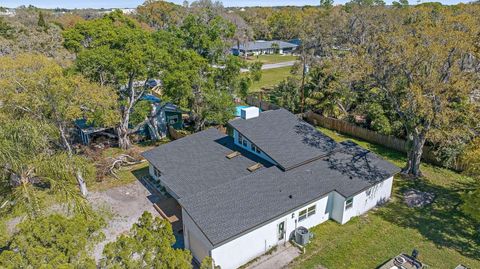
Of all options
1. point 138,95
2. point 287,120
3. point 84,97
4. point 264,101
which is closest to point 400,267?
point 287,120

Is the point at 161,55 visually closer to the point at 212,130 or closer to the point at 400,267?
the point at 212,130

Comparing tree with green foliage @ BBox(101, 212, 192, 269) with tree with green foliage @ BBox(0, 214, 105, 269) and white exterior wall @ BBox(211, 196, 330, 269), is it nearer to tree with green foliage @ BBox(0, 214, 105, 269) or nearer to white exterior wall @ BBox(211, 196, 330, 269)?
tree with green foliage @ BBox(0, 214, 105, 269)

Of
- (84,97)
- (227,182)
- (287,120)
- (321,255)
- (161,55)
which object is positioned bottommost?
(321,255)

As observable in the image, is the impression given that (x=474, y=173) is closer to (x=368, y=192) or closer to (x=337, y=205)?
(x=368, y=192)

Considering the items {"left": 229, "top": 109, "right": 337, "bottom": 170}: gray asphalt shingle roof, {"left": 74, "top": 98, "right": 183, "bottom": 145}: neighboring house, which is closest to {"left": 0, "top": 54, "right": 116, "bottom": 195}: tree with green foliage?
{"left": 74, "top": 98, "right": 183, "bottom": 145}: neighboring house

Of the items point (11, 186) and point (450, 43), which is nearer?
point (11, 186)

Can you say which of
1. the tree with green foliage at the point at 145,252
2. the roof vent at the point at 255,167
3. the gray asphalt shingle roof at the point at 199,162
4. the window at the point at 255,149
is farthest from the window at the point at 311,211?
the tree with green foliage at the point at 145,252
